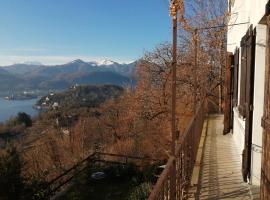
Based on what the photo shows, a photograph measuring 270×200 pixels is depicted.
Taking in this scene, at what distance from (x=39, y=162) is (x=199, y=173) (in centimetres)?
3501

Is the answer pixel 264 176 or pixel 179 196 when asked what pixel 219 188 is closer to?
pixel 179 196

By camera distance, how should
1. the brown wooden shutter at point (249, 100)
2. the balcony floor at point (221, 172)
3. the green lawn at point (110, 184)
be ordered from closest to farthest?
the brown wooden shutter at point (249, 100) < the balcony floor at point (221, 172) < the green lawn at point (110, 184)

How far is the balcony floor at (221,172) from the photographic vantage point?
16.3 feet

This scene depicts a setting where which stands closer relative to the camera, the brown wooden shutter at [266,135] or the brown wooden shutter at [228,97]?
the brown wooden shutter at [266,135]

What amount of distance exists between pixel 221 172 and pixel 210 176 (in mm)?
366

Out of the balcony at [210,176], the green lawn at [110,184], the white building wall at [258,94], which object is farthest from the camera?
the green lawn at [110,184]

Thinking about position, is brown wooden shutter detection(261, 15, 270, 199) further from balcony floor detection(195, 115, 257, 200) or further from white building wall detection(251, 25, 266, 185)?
balcony floor detection(195, 115, 257, 200)

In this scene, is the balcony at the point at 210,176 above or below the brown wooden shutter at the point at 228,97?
below

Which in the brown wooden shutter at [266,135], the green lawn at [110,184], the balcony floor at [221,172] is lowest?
the green lawn at [110,184]

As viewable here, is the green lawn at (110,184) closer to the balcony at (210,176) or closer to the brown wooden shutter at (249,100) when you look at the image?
the balcony at (210,176)

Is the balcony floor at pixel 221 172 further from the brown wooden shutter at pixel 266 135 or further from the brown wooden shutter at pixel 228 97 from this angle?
the brown wooden shutter at pixel 266 135

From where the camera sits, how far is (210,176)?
584 centimetres

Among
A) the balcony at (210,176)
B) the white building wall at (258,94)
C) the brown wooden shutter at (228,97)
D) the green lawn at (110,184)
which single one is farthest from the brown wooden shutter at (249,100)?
the green lawn at (110,184)

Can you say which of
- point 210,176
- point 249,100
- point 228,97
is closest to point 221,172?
point 210,176
